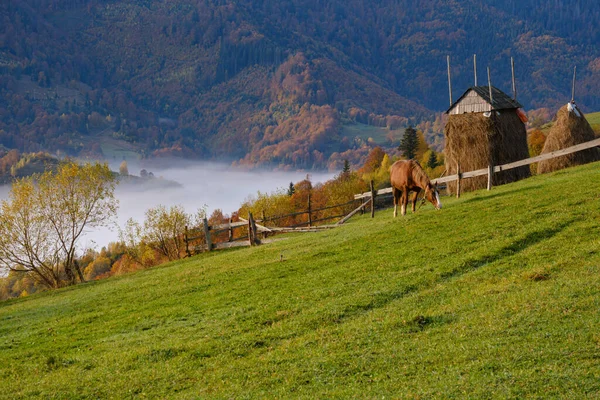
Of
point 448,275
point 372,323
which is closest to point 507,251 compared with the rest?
point 448,275

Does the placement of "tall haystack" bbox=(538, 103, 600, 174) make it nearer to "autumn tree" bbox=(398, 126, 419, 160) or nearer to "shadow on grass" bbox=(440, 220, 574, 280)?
"shadow on grass" bbox=(440, 220, 574, 280)

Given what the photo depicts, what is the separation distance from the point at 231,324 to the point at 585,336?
949cm

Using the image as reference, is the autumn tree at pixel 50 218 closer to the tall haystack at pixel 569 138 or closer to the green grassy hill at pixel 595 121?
the tall haystack at pixel 569 138

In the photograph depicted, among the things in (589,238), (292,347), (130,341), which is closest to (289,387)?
(292,347)

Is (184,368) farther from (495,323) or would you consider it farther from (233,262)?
(233,262)

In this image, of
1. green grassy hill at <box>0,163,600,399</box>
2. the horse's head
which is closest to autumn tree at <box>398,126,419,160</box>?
the horse's head

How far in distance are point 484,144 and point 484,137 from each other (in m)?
0.48

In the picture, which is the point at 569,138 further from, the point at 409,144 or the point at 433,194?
the point at 409,144

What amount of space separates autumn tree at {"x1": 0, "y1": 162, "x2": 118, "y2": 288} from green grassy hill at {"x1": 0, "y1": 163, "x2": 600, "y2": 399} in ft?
65.0

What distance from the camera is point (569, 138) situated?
44.4 meters

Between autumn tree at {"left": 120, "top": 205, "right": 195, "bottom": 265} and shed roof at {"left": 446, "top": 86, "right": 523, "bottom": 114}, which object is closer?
shed roof at {"left": 446, "top": 86, "right": 523, "bottom": 114}

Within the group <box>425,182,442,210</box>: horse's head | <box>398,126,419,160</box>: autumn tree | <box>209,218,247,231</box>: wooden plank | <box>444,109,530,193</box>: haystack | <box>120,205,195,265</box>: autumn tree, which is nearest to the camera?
<box>425,182,442,210</box>: horse's head

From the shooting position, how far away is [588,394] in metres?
10.7

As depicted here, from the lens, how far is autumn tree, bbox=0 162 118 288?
47188 mm
